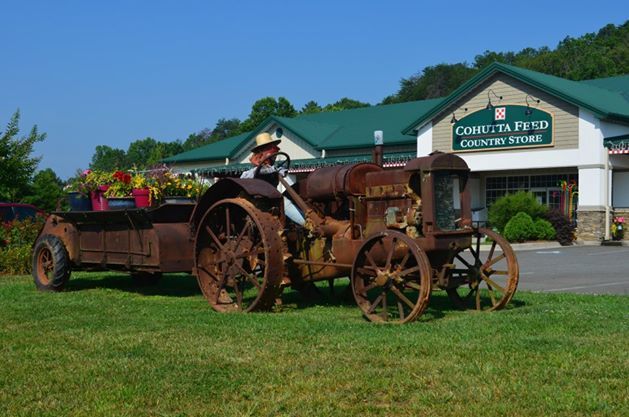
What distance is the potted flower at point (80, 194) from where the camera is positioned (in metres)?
11.5

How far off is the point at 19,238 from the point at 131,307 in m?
7.66

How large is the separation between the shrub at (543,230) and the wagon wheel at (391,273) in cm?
2006

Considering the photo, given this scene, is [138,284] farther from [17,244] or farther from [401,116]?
[401,116]

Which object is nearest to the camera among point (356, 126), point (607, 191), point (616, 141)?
point (616, 141)

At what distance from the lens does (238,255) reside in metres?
9.27

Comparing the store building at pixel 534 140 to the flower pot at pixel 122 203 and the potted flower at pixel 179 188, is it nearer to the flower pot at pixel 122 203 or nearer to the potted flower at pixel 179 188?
the potted flower at pixel 179 188

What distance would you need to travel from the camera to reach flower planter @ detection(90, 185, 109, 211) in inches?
446

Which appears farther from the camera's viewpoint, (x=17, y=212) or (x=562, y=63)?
(x=562, y=63)

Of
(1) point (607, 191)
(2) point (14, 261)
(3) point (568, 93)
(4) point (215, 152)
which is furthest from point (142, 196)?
(4) point (215, 152)

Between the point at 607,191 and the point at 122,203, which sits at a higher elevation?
the point at 607,191

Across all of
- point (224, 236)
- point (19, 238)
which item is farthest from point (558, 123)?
point (224, 236)

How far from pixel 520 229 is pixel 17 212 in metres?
17.0

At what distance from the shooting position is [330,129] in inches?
1635

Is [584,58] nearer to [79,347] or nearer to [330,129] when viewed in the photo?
[330,129]
